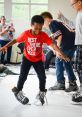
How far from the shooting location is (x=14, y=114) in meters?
3.35

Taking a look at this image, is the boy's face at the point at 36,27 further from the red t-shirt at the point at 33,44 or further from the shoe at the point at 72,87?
the shoe at the point at 72,87

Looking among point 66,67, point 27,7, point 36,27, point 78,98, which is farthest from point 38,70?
point 27,7

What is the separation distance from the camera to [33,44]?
148 inches

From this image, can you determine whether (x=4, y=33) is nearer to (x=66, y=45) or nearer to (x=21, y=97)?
(x=66, y=45)

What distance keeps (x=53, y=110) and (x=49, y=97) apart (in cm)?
71

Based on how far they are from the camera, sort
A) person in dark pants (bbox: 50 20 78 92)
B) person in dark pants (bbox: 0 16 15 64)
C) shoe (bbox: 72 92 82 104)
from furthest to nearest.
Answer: person in dark pants (bbox: 0 16 15 64)
person in dark pants (bbox: 50 20 78 92)
shoe (bbox: 72 92 82 104)

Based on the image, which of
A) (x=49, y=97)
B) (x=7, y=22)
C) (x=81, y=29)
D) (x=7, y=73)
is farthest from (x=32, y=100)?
(x=7, y=22)

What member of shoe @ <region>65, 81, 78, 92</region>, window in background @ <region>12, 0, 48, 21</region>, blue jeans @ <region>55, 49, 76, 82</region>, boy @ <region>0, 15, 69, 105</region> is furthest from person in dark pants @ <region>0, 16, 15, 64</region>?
boy @ <region>0, 15, 69, 105</region>

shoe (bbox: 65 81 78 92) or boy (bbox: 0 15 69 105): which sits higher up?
boy (bbox: 0 15 69 105)

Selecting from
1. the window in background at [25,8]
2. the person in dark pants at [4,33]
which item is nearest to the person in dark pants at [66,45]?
the person in dark pants at [4,33]

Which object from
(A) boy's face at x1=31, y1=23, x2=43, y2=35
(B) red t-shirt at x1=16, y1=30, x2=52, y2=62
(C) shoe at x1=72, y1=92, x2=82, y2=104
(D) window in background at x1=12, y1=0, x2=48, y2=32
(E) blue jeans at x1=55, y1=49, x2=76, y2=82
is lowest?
(C) shoe at x1=72, y1=92, x2=82, y2=104

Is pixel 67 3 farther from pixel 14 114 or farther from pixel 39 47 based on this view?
pixel 14 114

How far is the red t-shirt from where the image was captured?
12.3 feet

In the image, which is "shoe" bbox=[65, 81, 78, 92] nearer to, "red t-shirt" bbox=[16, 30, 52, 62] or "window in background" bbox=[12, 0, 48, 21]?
"red t-shirt" bbox=[16, 30, 52, 62]
